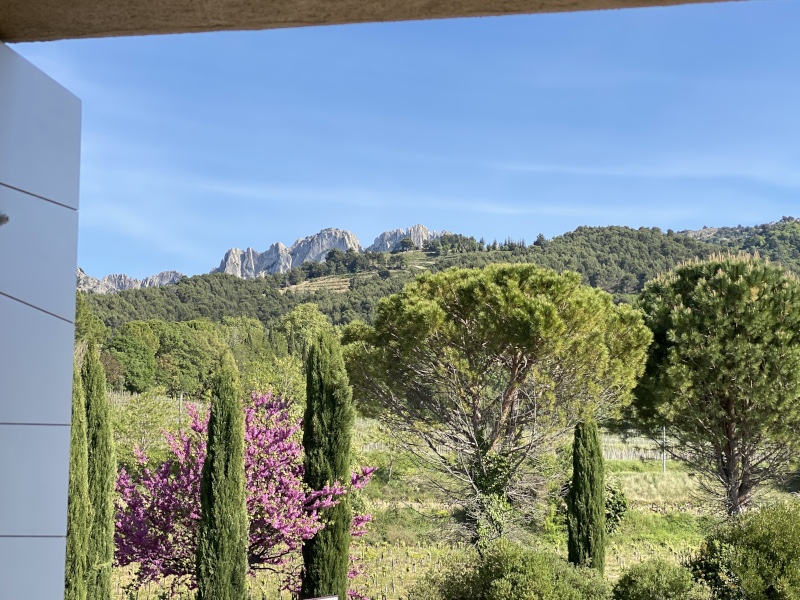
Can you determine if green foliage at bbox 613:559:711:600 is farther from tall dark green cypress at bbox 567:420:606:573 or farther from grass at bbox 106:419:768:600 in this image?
grass at bbox 106:419:768:600

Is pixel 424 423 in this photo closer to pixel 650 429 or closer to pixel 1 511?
pixel 650 429

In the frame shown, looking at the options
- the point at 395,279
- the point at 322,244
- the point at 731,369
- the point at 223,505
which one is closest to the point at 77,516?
the point at 223,505

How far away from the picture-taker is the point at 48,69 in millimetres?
1545

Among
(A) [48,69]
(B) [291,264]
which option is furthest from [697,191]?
(B) [291,264]

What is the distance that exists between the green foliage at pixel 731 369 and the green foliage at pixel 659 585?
19.1 ft

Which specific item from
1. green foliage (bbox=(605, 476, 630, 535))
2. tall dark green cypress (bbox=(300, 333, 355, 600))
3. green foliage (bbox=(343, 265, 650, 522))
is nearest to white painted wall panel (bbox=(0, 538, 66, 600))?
tall dark green cypress (bbox=(300, 333, 355, 600))

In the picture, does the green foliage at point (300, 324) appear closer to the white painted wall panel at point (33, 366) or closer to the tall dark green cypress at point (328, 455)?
the tall dark green cypress at point (328, 455)

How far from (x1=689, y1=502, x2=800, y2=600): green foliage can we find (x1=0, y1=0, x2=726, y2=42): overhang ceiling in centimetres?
780

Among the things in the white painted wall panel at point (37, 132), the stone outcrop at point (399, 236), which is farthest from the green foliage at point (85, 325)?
the stone outcrop at point (399, 236)

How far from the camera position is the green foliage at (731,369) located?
12.6m

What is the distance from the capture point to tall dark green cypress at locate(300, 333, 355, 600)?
7.86 m

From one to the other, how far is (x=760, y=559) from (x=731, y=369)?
5.95 meters

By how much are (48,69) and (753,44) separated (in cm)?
1136

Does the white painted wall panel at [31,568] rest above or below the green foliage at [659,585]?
above
